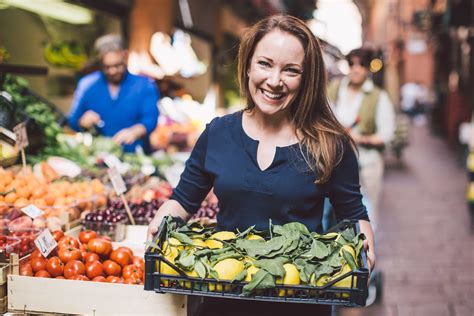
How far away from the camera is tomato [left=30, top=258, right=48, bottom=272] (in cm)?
A: 306

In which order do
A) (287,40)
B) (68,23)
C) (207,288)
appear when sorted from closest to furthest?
(207,288)
(287,40)
(68,23)

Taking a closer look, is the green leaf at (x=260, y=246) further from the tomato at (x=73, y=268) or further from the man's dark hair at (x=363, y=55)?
the man's dark hair at (x=363, y=55)

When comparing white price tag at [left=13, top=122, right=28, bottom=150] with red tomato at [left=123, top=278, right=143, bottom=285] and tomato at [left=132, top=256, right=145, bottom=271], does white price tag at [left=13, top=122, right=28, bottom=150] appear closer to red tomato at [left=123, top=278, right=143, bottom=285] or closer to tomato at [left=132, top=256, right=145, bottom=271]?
tomato at [left=132, top=256, right=145, bottom=271]

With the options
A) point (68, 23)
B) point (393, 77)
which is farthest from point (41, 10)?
point (393, 77)

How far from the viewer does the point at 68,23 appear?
868cm

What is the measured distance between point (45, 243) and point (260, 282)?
138cm

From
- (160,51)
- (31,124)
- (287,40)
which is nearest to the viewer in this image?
(287,40)

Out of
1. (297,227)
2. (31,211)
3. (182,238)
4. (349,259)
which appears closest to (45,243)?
(31,211)

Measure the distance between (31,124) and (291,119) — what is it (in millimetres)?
2824

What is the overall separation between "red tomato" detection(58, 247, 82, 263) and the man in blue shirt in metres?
2.87

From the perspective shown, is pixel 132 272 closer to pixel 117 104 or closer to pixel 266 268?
pixel 266 268

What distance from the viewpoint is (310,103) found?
2.72 m

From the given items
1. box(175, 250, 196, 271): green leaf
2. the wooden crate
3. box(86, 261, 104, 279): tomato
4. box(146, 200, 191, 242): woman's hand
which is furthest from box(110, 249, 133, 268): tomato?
box(175, 250, 196, 271): green leaf

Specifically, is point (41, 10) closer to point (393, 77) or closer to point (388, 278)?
point (388, 278)
